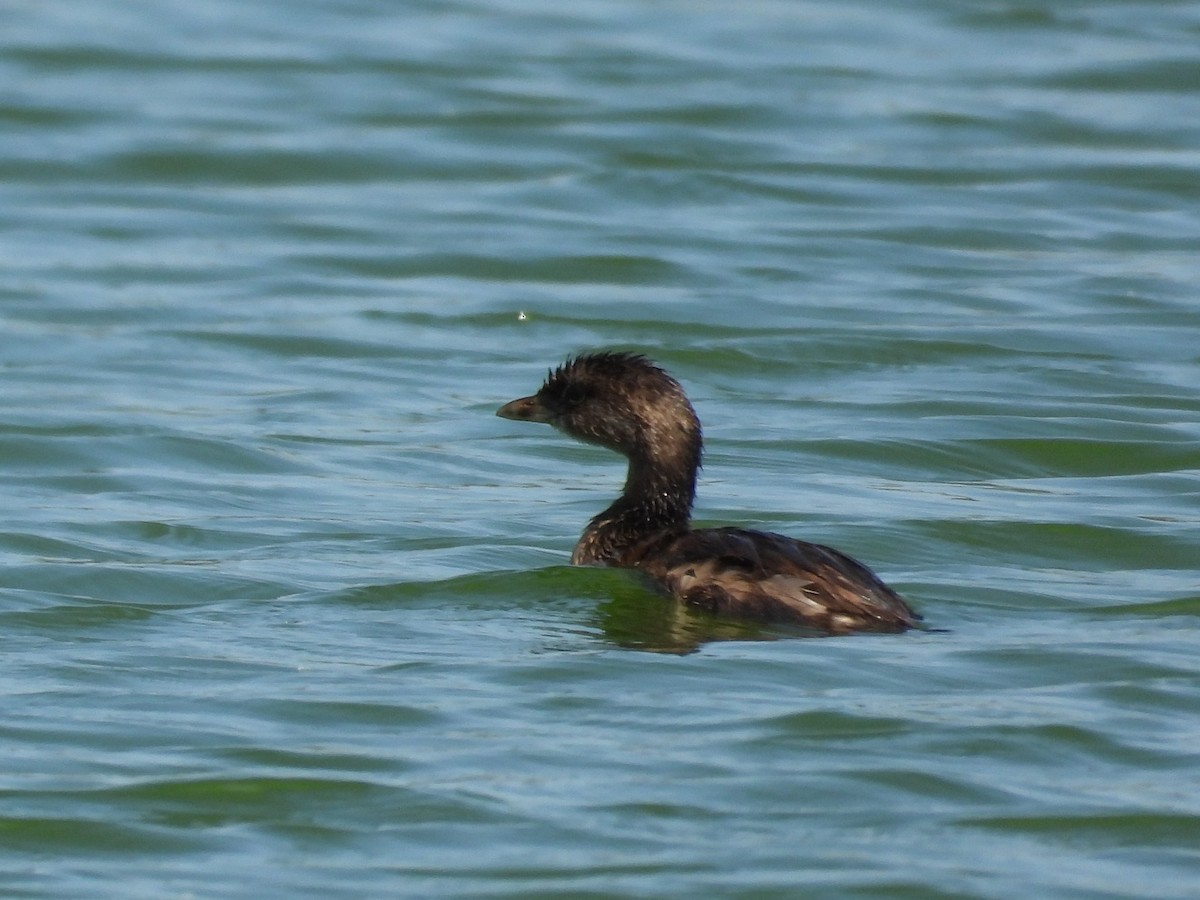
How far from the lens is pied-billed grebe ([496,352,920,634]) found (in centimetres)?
821

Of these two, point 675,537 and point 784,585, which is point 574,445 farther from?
point 784,585

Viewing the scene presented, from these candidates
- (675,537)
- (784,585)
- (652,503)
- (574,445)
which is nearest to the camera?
(784,585)

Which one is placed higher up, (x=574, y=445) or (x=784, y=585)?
(x=784, y=585)

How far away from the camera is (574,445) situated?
12000mm

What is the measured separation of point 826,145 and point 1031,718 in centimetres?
1240

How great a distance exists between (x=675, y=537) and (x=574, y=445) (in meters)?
2.90

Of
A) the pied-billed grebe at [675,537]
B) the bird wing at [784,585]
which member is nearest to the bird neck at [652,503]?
the pied-billed grebe at [675,537]

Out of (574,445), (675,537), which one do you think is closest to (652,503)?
(675,537)

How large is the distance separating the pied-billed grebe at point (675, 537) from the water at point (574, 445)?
154 mm

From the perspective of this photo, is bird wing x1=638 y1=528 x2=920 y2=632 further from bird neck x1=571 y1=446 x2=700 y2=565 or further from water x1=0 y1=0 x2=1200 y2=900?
bird neck x1=571 y1=446 x2=700 y2=565

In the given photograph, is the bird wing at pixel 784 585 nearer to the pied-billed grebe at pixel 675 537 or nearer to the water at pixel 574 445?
the pied-billed grebe at pixel 675 537

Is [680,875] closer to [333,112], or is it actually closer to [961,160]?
[961,160]

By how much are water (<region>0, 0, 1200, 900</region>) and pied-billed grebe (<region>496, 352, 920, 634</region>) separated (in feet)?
0.51

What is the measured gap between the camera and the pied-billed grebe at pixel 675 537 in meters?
8.21
